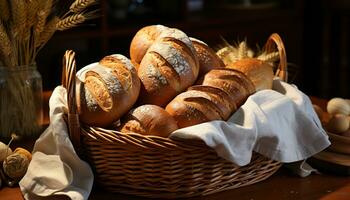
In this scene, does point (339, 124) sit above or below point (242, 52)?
below

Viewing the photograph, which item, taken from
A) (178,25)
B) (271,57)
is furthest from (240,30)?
(271,57)

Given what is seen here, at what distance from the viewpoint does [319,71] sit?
3734mm

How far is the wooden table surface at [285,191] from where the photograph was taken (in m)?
1.07

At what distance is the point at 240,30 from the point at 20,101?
2.13 metres

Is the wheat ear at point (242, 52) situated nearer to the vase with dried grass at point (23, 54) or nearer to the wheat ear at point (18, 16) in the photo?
the vase with dried grass at point (23, 54)

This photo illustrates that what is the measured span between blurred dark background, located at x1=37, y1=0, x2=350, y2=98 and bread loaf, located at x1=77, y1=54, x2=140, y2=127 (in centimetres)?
164

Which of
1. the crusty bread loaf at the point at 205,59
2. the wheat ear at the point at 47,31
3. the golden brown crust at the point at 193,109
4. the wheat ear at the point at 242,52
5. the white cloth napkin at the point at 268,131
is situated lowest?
the white cloth napkin at the point at 268,131

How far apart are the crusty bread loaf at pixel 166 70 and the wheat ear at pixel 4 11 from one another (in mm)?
359

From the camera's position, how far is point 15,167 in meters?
1.12

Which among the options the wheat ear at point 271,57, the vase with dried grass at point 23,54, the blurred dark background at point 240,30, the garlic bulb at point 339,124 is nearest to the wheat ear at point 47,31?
the vase with dried grass at point 23,54

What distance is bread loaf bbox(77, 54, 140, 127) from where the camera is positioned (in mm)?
1061

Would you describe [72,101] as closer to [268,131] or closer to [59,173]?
[59,173]

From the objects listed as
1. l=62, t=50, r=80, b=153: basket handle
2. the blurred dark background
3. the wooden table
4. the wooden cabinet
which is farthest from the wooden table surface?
the blurred dark background

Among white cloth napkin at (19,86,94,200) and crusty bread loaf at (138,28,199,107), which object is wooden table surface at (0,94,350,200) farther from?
crusty bread loaf at (138,28,199,107)
